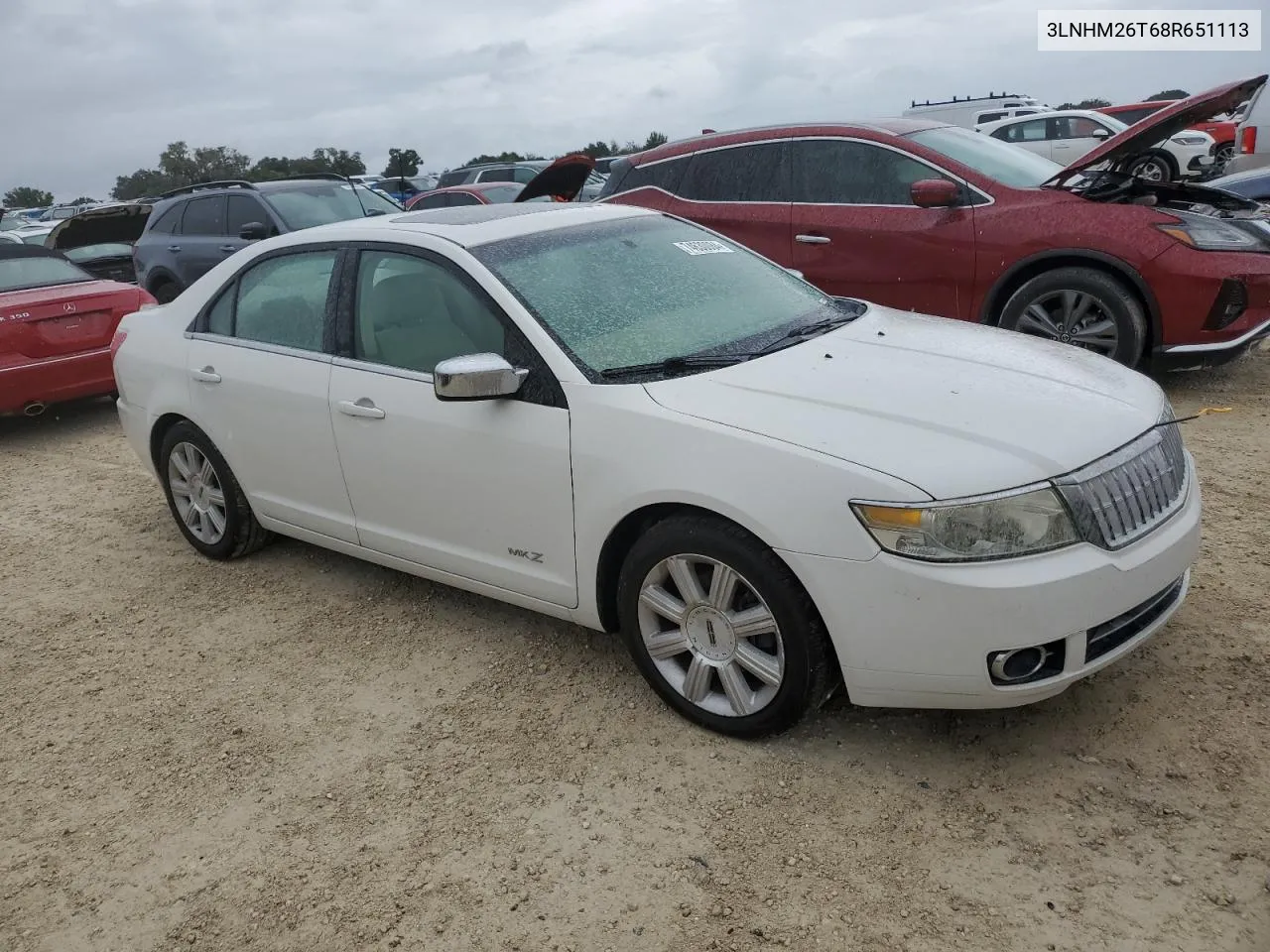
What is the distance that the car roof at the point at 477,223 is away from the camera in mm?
3899

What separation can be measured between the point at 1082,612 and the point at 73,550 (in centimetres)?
482

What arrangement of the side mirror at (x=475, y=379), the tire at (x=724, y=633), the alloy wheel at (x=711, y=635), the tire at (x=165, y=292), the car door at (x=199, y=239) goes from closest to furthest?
the tire at (x=724, y=633) < the alloy wheel at (x=711, y=635) < the side mirror at (x=475, y=379) < the car door at (x=199, y=239) < the tire at (x=165, y=292)

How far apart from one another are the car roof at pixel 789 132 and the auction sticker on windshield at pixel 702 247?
299 centimetres

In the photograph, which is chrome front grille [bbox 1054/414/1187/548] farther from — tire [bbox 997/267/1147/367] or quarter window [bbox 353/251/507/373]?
tire [bbox 997/267/1147/367]

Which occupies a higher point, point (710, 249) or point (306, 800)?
point (710, 249)

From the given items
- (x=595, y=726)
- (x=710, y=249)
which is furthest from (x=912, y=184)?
(x=595, y=726)

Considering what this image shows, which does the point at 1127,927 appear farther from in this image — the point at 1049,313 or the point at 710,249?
the point at 1049,313

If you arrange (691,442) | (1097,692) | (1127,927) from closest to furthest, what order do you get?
(1127,927), (691,442), (1097,692)

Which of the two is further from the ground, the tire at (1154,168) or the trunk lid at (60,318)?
the tire at (1154,168)

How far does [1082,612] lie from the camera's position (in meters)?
2.70

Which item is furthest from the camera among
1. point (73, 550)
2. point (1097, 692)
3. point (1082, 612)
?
point (73, 550)

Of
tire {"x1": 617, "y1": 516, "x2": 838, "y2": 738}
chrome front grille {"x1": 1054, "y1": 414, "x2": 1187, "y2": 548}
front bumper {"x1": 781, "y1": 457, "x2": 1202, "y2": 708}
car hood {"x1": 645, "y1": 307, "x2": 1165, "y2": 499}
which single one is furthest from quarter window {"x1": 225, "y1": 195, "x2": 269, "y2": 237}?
chrome front grille {"x1": 1054, "y1": 414, "x2": 1187, "y2": 548}

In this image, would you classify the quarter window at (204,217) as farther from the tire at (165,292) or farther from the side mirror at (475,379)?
Result: the side mirror at (475,379)

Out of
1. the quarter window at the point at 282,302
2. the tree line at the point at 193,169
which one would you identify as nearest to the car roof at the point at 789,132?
the quarter window at the point at 282,302
